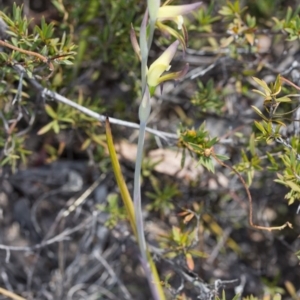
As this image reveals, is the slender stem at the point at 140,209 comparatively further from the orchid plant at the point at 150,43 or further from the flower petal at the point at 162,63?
the flower petal at the point at 162,63

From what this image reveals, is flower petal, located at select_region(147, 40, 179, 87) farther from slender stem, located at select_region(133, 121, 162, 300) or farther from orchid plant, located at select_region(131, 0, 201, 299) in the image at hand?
slender stem, located at select_region(133, 121, 162, 300)

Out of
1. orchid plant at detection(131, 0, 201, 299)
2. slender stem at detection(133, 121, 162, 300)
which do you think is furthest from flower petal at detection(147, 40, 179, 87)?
slender stem at detection(133, 121, 162, 300)

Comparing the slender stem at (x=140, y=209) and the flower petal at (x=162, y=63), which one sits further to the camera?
the slender stem at (x=140, y=209)

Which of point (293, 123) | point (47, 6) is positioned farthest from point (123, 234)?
point (47, 6)

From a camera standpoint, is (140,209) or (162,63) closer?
(162,63)

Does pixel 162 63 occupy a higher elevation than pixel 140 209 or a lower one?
higher

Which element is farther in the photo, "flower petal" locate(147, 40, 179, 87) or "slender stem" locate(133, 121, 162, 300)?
"slender stem" locate(133, 121, 162, 300)

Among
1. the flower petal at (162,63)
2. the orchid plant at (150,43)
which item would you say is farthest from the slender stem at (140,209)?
the flower petal at (162,63)

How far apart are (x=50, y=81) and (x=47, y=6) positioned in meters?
0.76

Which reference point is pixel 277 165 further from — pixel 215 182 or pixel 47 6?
pixel 47 6

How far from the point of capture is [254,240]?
2.15 metres

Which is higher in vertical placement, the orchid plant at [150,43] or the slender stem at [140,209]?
the orchid plant at [150,43]

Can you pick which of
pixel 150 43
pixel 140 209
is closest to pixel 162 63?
pixel 150 43

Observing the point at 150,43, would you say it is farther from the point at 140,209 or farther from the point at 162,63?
the point at 140,209
